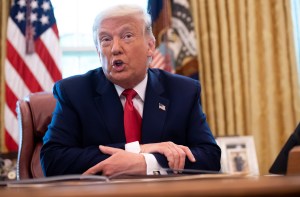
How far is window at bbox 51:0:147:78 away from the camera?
13.8 ft

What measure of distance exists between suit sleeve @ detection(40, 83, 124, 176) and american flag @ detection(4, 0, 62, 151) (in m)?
1.61

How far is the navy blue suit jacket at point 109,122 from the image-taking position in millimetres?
1997

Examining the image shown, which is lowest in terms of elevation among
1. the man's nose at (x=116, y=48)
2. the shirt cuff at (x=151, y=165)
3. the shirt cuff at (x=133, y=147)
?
the shirt cuff at (x=151, y=165)

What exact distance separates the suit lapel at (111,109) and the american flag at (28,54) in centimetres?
169

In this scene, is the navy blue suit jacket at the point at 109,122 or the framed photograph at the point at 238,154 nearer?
the navy blue suit jacket at the point at 109,122

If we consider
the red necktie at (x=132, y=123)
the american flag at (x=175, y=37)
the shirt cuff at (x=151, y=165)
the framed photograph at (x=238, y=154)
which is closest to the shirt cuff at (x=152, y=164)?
the shirt cuff at (x=151, y=165)

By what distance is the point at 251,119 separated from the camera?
13.4ft

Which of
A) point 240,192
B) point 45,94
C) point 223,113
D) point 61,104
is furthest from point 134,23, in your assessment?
point 223,113

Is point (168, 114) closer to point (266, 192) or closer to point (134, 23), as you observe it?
point (134, 23)

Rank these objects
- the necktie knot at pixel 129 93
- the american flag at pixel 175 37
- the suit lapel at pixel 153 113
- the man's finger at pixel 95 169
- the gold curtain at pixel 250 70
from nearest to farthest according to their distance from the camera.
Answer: the man's finger at pixel 95 169, the suit lapel at pixel 153 113, the necktie knot at pixel 129 93, the american flag at pixel 175 37, the gold curtain at pixel 250 70

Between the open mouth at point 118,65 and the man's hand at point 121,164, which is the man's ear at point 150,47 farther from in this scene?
the man's hand at point 121,164

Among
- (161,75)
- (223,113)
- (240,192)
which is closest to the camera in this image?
Result: (240,192)

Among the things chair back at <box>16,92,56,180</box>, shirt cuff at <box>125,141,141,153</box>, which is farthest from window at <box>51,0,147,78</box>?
shirt cuff at <box>125,141,141,153</box>

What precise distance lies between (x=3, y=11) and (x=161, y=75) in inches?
80.3
